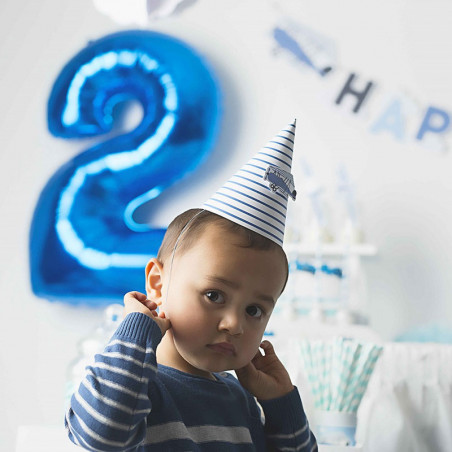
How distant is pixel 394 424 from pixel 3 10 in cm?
177

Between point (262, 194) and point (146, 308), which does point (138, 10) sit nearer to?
point (262, 194)

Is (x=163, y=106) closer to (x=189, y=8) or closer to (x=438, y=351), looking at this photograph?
(x=189, y=8)

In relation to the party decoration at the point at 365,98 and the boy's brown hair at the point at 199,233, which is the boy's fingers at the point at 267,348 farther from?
the party decoration at the point at 365,98

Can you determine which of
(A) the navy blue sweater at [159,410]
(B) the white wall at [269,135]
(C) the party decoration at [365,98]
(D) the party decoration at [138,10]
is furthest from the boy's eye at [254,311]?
(D) the party decoration at [138,10]

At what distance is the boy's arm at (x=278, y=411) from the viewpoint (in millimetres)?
894

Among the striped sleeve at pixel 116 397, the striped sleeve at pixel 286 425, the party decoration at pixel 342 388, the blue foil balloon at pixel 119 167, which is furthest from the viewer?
the blue foil balloon at pixel 119 167

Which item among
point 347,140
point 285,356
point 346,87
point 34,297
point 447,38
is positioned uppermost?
point 447,38

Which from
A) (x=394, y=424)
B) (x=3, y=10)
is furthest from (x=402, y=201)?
(x=3, y=10)

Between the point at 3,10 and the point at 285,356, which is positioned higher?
the point at 3,10

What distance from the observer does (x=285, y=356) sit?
130 centimetres

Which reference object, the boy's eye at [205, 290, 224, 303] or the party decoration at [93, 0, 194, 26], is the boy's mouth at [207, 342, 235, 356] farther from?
the party decoration at [93, 0, 194, 26]

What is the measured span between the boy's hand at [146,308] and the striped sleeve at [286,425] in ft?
0.71

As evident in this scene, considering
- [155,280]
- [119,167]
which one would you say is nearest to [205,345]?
[155,280]

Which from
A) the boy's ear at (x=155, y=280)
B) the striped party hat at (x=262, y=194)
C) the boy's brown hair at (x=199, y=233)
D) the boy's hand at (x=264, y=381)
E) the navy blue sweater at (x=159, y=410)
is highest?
the striped party hat at (x=262, y=194)
